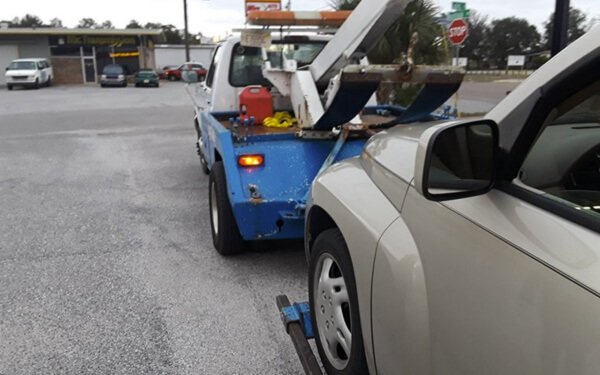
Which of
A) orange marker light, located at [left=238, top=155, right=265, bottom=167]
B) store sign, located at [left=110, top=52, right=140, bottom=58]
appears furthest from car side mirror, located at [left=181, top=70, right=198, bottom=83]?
store sign, located at [left=110, top=52, right=140, bottom=58]

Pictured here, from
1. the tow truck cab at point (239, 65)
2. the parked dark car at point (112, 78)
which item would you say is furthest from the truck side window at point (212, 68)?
the parked dark car at point (112, 78)

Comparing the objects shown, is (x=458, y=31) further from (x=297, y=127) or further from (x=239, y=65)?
(x=297, y=127)

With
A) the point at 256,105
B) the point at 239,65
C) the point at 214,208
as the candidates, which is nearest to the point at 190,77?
the point at 239,65

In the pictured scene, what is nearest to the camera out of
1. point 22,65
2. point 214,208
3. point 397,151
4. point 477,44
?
point 397,151

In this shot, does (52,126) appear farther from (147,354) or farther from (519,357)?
(519,357)

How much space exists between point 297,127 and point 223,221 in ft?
4.00

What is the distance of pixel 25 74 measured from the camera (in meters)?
36.0

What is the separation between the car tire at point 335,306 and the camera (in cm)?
241

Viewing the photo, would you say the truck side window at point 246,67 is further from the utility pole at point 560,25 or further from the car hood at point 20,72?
the car hood at point 20,72

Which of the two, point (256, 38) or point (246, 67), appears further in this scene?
point (246, 67)

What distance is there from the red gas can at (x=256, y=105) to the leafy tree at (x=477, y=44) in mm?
16239

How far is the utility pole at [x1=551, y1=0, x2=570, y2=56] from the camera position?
3476 millimetres

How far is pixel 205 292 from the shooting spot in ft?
13.7

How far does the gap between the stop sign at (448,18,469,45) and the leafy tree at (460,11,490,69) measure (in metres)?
9.67
